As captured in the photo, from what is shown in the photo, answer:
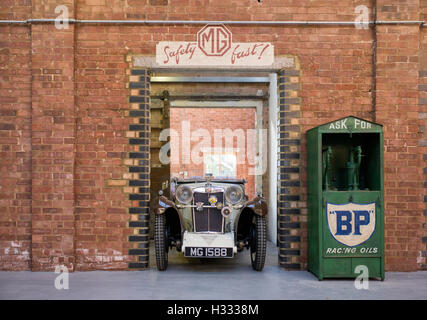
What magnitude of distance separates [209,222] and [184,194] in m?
0.58

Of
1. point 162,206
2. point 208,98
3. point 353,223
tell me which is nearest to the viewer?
point 353,223

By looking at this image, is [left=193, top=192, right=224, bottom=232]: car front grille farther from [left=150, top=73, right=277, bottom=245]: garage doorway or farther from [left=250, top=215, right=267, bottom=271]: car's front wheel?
[left=150, top=73, right=277, bottom=245]: garage doorway

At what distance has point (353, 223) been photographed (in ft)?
17.6

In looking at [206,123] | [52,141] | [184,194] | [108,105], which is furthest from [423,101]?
[206,123]

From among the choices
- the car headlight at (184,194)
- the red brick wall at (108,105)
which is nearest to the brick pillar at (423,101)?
the red brick wall at (108,105)

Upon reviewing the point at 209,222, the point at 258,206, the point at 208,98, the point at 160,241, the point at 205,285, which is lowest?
the point at 205,285

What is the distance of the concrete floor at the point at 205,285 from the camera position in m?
4.73

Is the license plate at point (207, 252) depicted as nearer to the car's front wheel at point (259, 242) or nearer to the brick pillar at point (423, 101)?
the car's front wheel at point (259, 242)

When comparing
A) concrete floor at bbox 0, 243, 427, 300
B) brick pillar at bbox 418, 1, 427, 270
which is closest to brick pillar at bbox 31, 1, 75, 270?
concrete floor at bbox 0, 243, 427, 300

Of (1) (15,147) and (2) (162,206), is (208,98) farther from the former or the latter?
(1) (15,147)

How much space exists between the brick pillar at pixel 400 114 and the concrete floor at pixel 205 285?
942 mm

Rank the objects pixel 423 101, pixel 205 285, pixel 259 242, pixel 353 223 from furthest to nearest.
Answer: pixel 423 101
pixel 259 242
pixel 353 223
pixel 205 285

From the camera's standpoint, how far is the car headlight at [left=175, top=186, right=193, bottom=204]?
614 cm
